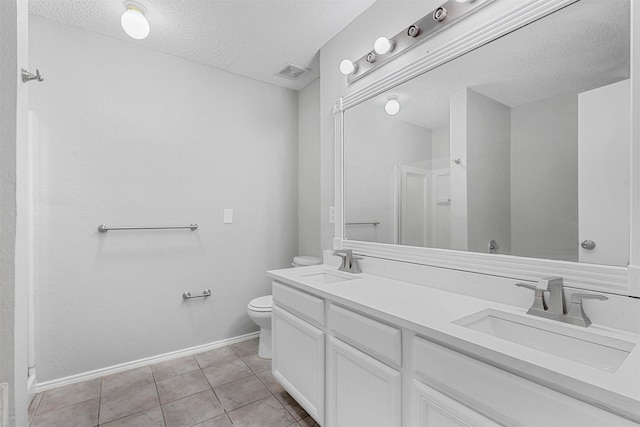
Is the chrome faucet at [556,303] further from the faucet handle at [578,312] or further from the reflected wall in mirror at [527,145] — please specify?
the reflected wall in mirror at [527,145]

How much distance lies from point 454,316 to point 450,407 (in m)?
0.28

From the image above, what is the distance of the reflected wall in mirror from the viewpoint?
1009mm

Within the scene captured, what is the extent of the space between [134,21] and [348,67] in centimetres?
128

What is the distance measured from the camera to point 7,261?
0.80m

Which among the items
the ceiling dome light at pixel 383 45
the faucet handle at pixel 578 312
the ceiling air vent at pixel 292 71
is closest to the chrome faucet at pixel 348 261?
the faucet handle at pixel 578 312

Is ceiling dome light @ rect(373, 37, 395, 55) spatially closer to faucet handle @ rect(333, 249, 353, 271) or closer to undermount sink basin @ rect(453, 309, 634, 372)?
faucet handle @ rect(333, 249, 353, 271)

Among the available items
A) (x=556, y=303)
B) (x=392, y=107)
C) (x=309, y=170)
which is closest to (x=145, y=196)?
(x=309, y=170)

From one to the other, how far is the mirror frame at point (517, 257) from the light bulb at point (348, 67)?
14 cm

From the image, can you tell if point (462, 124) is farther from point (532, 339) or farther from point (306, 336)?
point (306, 336)

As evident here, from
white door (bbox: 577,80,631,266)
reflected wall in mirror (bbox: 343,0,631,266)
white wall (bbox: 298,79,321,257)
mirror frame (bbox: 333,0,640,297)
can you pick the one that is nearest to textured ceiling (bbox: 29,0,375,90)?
white wall (bbox: 298,79,321,257)

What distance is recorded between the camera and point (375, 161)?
193cm

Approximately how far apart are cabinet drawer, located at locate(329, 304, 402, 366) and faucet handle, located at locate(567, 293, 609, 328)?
55cm

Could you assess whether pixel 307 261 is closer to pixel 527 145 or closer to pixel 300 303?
pixel 300 303

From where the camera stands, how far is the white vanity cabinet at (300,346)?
4.76ft
